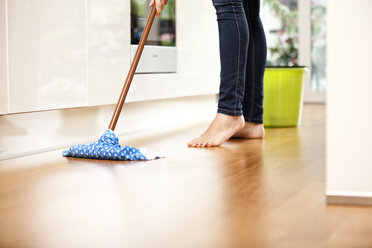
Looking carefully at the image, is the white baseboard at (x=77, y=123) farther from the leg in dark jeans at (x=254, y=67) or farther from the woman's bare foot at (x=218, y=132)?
the leg in dark jeans at (x=254, y=67)

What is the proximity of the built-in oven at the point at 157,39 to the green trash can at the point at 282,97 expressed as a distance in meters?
0.48

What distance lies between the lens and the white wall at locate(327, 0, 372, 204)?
108 centimetres

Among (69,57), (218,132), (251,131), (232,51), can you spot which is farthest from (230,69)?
(69,57)

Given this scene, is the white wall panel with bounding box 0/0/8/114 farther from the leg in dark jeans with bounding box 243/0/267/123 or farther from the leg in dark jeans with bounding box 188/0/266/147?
the leg in dark jeans with bounding box 243/0/267/123

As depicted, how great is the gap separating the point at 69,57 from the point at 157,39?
74 cm

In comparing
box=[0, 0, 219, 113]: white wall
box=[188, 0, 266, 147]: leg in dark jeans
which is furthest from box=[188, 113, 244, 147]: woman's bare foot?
box=[0, 0, 219, 113]: white wall

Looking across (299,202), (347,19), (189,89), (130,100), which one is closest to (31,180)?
(299,202)

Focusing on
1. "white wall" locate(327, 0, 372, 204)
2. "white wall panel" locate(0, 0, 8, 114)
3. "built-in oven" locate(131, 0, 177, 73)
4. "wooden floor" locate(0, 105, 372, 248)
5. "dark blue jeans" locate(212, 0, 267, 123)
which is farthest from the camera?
"built-in oven" locate(131, 0, 177, 73)

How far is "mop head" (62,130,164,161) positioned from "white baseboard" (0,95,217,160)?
0.19 meters

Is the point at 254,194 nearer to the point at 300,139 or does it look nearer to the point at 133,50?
the point at 300,139

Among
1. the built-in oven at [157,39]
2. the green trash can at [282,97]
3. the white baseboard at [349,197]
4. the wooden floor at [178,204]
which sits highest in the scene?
the built-in oven at [157,39]

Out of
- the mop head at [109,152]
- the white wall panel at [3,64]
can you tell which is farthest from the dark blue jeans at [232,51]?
the white wall panel at [3,64]

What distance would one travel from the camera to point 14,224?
37.7 inches

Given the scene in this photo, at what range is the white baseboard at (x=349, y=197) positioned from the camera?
3.55 feet
